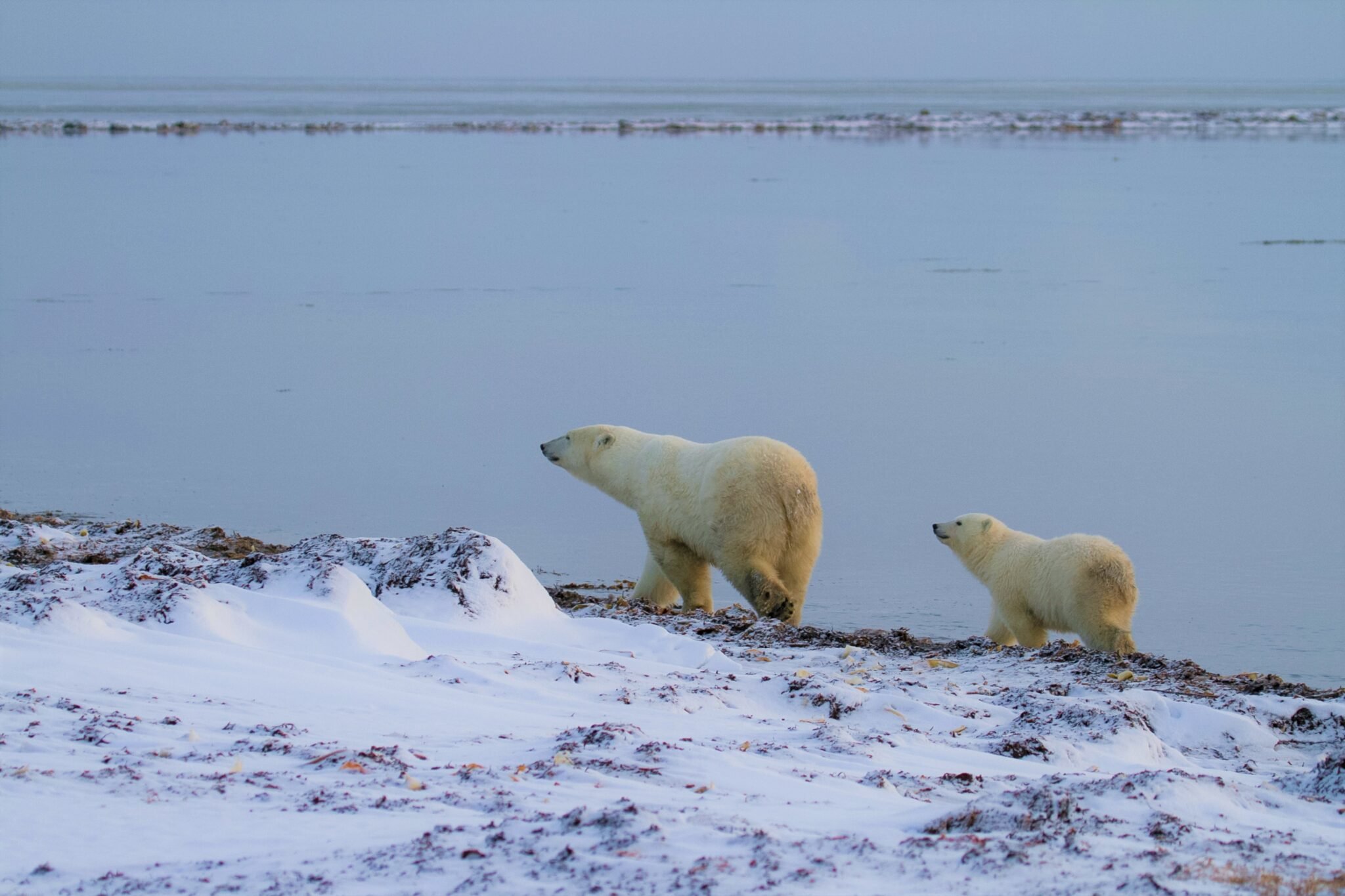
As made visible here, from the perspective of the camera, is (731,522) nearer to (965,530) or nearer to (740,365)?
(965,530)

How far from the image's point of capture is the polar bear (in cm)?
655

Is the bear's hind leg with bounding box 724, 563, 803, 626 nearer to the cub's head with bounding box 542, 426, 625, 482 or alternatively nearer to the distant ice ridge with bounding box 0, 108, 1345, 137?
the cub's head with bounding box 542, 426, 625, 482

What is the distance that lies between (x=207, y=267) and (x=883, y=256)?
30.1ft

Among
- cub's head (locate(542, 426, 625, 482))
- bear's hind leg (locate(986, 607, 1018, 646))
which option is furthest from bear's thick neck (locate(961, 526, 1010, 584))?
cub's head (locate(542, 426, 625, 482))

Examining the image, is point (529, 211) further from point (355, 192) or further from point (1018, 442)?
point (1018, 442)

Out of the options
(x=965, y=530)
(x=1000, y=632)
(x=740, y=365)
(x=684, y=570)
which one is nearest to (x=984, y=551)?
(x=965, y=530)

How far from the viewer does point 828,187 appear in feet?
97.8

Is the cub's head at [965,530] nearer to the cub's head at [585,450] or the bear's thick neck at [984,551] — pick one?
the bear's thick neck at [984,551]

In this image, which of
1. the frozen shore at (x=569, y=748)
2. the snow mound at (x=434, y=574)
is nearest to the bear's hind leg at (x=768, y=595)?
the frozen shore at (x=569, y=748)

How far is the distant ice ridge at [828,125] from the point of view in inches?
2026

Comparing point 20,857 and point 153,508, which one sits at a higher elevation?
point 20,857

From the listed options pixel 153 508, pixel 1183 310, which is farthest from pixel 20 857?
pixel 1183 310

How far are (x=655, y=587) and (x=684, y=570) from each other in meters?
0.20

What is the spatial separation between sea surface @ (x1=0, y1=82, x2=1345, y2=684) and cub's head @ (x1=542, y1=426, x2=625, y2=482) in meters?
0.49
